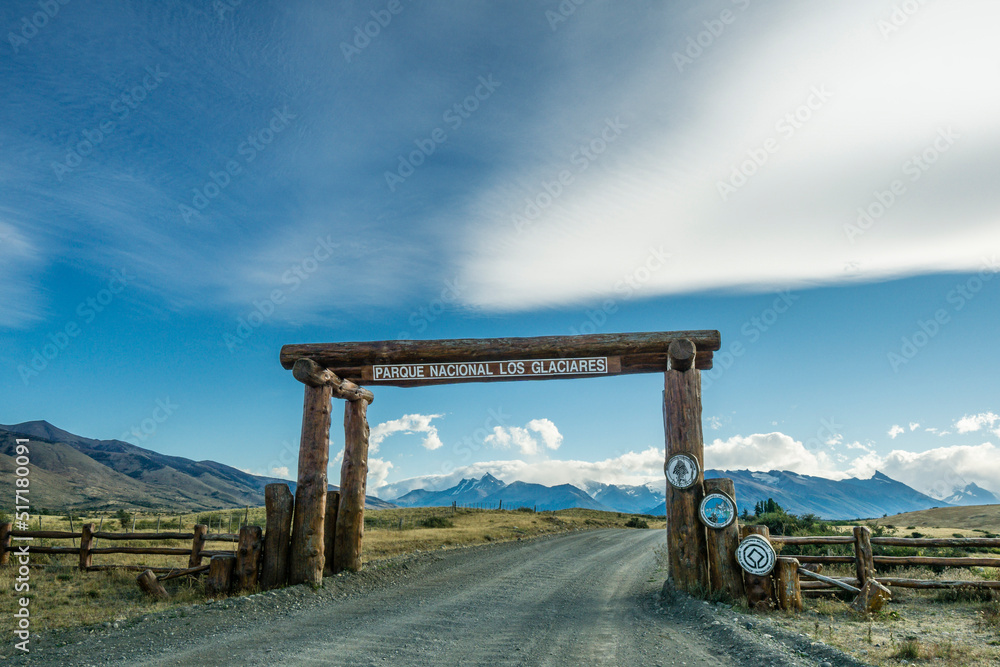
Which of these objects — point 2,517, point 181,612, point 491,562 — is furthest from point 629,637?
point 2,517

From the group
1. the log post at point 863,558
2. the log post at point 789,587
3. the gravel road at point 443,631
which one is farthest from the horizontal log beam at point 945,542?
the gravel road at point 443,631

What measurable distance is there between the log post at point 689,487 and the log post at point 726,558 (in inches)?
8.9

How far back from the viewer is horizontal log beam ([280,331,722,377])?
1177 cm

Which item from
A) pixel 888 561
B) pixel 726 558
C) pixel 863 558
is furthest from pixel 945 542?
pixel 726 558

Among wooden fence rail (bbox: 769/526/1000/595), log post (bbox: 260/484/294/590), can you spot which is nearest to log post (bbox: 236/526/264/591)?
log post (bbox: 260/484/294/590)

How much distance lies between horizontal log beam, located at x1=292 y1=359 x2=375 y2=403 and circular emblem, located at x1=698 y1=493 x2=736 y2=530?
7604 millimetres

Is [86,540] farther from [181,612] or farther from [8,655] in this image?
[8,655]

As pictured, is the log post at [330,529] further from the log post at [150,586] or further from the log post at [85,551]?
the log post at [85,551]

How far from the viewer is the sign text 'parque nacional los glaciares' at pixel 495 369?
11.9 m

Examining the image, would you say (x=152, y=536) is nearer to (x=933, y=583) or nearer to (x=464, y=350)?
(x=464, y=350)

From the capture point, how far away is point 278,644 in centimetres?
752

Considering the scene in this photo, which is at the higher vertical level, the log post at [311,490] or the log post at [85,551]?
the log post at [311,490]

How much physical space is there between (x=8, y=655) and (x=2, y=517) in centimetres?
1878

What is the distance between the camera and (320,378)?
39.3 feet
